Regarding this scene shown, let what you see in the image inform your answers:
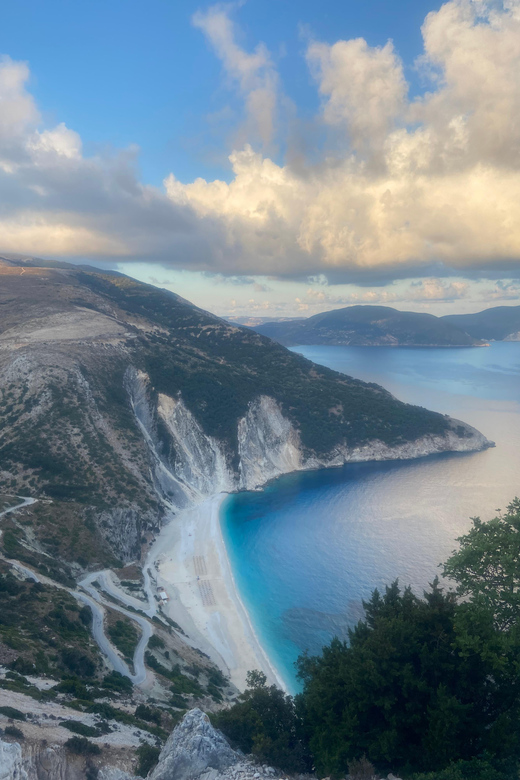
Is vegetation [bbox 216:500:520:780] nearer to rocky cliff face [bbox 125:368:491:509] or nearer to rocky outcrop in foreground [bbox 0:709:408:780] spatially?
rocky outcrop in foreground [bbox 0:709:408:780]

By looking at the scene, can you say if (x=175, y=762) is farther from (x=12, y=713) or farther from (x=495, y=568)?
(x=495, y=568)

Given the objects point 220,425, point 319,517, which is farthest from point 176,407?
point 319,517

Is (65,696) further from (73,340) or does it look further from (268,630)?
(73,340)

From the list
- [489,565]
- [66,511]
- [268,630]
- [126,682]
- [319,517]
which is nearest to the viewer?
[489,565]

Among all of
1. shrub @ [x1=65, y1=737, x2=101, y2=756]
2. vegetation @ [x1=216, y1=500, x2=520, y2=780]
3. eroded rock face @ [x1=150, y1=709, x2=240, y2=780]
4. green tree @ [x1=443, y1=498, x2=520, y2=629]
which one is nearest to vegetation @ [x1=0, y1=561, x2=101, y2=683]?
shrub @ [x1=65, y1=737, x2=101, y2=756]

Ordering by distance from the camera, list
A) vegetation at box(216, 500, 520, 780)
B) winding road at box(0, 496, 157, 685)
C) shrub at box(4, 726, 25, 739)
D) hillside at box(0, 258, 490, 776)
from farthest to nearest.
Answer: winding road at box(0, 496, 157, 685)
hillside at box(0, 258, 490, 776)
vegetation at box(216, 500, 520, 780)
shrub at box(4, 726, 25, 739)

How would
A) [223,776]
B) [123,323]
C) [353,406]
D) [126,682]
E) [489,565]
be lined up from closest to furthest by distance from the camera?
[223,776]
[489,565]
[126,682]
[353,406]
[123,323]
